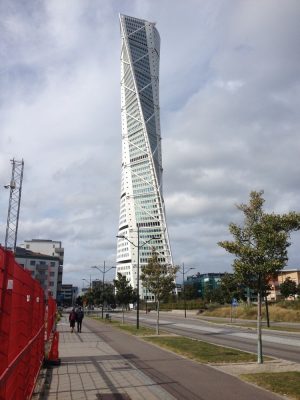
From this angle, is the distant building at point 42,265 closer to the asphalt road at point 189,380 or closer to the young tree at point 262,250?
the asphalt road at point 189,380

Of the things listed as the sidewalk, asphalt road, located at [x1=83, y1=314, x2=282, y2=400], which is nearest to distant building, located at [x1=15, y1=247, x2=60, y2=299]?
asphalt road, located at [x1=83, y1=314, x2=282, y2=400]

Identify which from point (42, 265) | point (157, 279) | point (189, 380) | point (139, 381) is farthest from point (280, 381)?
point (42, 265)

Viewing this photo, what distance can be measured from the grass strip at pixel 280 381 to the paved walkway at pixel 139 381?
1.08 feet

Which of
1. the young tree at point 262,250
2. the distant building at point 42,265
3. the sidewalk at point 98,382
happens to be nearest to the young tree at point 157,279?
the sidewalk at point 98,382

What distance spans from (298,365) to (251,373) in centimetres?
246

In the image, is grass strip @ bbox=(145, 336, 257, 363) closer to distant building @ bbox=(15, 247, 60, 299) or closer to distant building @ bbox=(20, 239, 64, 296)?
distant building @ bbox=(15, 247, 60, 299)

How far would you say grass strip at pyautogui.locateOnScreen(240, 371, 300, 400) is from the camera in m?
9.27

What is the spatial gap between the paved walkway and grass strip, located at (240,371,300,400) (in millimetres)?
330

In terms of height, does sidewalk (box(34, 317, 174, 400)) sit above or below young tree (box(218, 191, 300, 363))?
below

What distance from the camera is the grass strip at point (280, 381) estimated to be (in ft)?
30.4

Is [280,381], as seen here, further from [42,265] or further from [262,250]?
[42,265]

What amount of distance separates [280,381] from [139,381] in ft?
11.0

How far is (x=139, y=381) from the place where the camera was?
10.8 metres

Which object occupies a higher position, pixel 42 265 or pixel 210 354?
pixel 42 265
